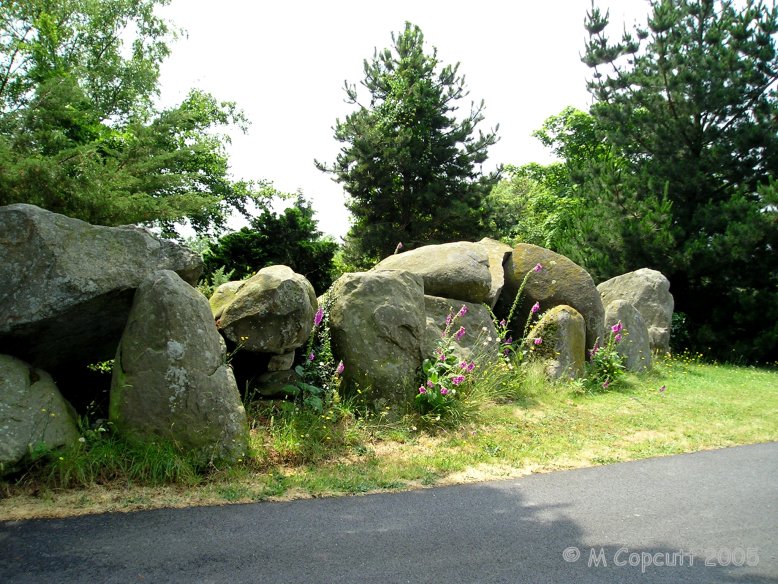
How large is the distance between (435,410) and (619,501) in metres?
2.42

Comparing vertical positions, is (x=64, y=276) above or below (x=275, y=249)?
below

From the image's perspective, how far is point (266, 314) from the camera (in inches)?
220

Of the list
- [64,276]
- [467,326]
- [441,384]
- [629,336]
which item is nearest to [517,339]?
[467,326]

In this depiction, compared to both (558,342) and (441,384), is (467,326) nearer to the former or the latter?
(558,342)

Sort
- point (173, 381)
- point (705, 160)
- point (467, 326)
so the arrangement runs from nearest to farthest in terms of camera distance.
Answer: point (173, 381) < point (467, 326) < point (705, 160)

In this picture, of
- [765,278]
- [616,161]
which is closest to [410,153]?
[616,161]

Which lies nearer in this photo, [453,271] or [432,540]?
[432,540]

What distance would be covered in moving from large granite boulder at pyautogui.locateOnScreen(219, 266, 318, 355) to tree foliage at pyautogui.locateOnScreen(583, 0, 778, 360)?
40.6ft

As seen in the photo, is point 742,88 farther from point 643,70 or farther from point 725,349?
point 725,349

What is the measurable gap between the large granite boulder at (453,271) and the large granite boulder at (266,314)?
2.59m

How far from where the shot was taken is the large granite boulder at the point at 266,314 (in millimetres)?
5578

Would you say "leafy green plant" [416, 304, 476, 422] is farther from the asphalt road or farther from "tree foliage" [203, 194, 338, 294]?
"tree foliage" [203, 194, 338, 294]

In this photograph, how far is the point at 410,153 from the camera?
19.6m

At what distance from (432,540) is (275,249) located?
8.57m
